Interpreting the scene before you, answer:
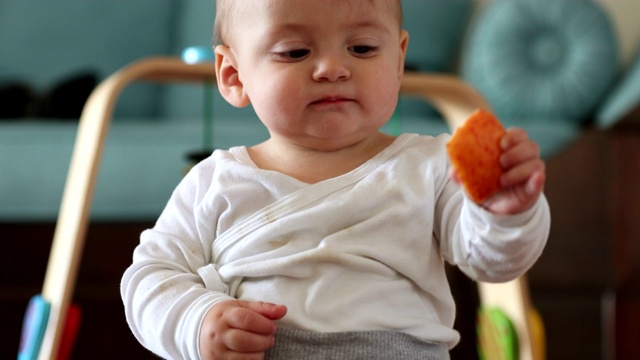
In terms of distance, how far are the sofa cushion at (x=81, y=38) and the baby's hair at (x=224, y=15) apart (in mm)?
1611

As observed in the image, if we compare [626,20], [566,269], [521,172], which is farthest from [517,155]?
[626,20]

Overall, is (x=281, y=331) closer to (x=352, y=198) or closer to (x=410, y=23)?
(x=352, y=198)

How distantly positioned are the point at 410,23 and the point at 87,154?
4.51 ft

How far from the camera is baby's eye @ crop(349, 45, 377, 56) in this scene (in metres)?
0.65

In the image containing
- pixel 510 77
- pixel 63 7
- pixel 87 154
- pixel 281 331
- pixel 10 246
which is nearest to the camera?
pixel 281 331

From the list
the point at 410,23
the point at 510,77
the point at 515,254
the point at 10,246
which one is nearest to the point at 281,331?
the point at 515,254

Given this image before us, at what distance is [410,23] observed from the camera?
2.38 metres

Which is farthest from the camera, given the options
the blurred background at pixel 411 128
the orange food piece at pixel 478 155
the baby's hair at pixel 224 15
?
the blurred background at pixel 411 128

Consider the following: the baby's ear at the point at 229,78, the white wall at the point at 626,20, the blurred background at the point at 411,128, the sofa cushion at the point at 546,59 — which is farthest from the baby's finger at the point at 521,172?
the white wall at the point at 626,20

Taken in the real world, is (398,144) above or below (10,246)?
below

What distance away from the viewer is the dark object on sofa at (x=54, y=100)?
2.15 metres

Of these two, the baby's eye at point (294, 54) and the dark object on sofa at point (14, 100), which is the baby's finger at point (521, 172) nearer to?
the baby's eye at point (294, 54)

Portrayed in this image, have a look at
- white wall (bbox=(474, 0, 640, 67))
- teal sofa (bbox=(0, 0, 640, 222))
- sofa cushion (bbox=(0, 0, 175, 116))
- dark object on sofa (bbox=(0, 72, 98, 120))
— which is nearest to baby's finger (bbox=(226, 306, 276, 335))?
teal sofa (bbox=(0, 0, 640, 222))

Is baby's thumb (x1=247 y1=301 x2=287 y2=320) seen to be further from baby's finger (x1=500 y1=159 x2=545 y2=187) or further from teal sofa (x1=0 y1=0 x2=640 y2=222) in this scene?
teal sofa (x1=0 y1=0 x2=640 y2=222)
